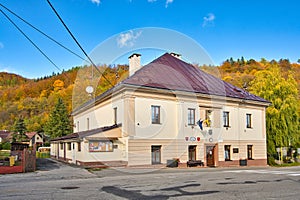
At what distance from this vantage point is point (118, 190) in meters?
11.2

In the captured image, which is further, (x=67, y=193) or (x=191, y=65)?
(x=191, y=65)

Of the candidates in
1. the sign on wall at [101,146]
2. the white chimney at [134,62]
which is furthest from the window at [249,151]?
the sign on wall at [101,146]

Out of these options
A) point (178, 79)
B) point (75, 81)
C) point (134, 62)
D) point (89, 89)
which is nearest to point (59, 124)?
point (134, 62)

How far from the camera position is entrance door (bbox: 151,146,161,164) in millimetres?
22328

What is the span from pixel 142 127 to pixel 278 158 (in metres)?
18.6

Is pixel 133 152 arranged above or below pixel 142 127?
below

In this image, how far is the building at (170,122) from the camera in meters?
21.5

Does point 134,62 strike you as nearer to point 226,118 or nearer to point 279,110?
point 226,118

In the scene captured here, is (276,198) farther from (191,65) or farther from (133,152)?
(191,65)

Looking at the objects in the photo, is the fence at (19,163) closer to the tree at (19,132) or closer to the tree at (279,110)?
the tree at (279,110)

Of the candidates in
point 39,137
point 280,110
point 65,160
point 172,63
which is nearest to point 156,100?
point 172,63

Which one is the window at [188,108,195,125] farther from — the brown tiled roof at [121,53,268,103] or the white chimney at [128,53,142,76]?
the white chimney at [128,53,142,76]

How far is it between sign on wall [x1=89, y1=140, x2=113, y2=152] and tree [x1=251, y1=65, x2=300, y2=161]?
18.8 metres

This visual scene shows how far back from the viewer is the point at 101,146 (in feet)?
70.3
